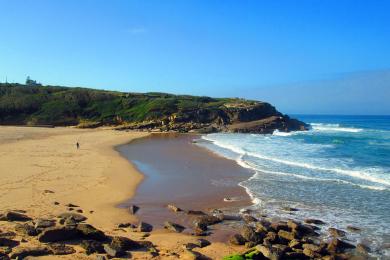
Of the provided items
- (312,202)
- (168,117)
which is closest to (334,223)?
(312,202)

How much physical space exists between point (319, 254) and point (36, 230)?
8723 millimetres

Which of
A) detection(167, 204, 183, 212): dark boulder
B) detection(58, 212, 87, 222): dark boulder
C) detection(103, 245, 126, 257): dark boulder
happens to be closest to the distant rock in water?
detection(167, 204, 183, 212): dark boulder

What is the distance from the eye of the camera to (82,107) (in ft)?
272

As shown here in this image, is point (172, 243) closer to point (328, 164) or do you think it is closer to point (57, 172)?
point (57, 172)

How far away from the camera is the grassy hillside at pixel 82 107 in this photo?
251 feet

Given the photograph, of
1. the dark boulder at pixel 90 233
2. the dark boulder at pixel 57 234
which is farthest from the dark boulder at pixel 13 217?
the dark boulder at pixel 90 233

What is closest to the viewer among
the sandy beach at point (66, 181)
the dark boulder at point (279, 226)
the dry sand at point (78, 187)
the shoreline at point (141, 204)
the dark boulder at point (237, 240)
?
the shoreline at point (141, 204)

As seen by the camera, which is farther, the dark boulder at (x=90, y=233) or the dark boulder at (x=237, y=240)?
the dark boulder at (x=237, y=240)

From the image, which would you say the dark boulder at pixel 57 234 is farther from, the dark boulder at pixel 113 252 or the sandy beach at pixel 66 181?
the sandy beach at pixel 66 181

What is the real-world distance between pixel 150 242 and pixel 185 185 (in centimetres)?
958

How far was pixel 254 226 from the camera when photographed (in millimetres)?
14758

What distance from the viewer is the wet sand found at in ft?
55.5

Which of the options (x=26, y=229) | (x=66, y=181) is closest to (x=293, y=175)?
(x=66, y=181)

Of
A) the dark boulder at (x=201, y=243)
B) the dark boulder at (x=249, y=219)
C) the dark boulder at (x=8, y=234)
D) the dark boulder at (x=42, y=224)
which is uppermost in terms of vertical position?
the dark boulder at (x=42, y=224)
